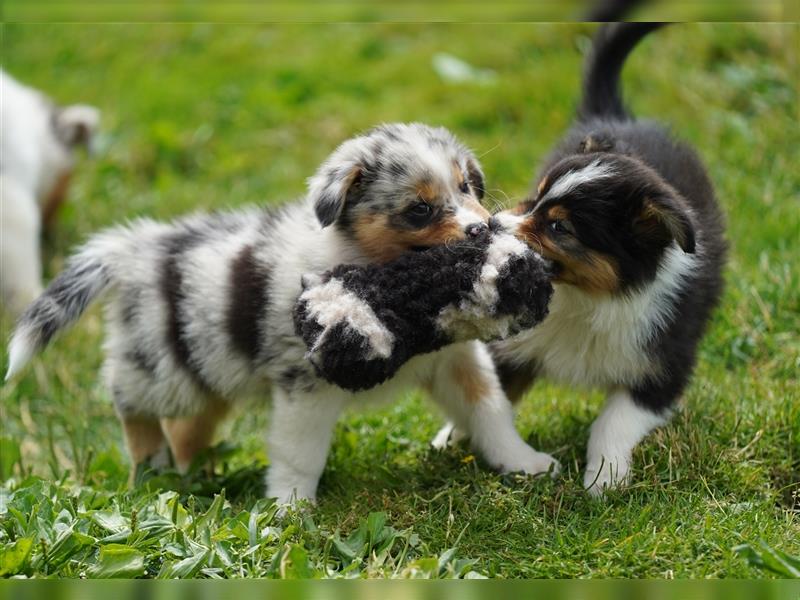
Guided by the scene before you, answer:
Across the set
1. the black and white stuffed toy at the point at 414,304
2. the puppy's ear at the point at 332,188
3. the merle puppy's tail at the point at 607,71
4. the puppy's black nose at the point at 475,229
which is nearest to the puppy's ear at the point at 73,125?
the merle puppy's tail at the point at 607,71

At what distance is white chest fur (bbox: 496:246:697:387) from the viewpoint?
15.0 feet

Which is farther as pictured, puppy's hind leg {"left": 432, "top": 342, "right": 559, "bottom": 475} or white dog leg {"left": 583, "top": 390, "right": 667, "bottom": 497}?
puppy's hind leg {"left": 432, "top": 342, "right": 559, "bottom": 475}

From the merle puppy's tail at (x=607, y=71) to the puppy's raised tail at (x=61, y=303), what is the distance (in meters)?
2.61

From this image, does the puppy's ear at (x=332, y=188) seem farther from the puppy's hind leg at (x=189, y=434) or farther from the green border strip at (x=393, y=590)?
the green border strip at (x=393, y=590)

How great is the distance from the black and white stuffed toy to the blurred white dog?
3.46 metres

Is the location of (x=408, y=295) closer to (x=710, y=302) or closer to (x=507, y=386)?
(x=507, y=386)

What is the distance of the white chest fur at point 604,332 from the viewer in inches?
180

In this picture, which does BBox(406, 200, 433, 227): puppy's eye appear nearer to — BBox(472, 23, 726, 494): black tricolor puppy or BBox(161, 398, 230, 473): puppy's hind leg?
BBox(472, 23, 726, 494): black tricolor puppy

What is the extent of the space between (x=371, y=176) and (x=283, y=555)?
62.4 inches

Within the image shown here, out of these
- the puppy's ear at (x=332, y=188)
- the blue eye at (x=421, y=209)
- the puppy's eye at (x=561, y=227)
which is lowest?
the puppy's eye at (x=561, y=227)

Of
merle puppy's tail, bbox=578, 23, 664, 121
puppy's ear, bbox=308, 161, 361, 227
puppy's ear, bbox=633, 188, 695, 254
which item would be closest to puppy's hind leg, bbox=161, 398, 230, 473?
puppy's ear, bbox=308, 161, 361, 227

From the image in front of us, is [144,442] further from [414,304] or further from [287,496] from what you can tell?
[414,304]

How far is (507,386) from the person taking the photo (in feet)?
16.6

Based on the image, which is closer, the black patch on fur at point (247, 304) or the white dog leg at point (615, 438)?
the white dog leg at point (615, 438)
